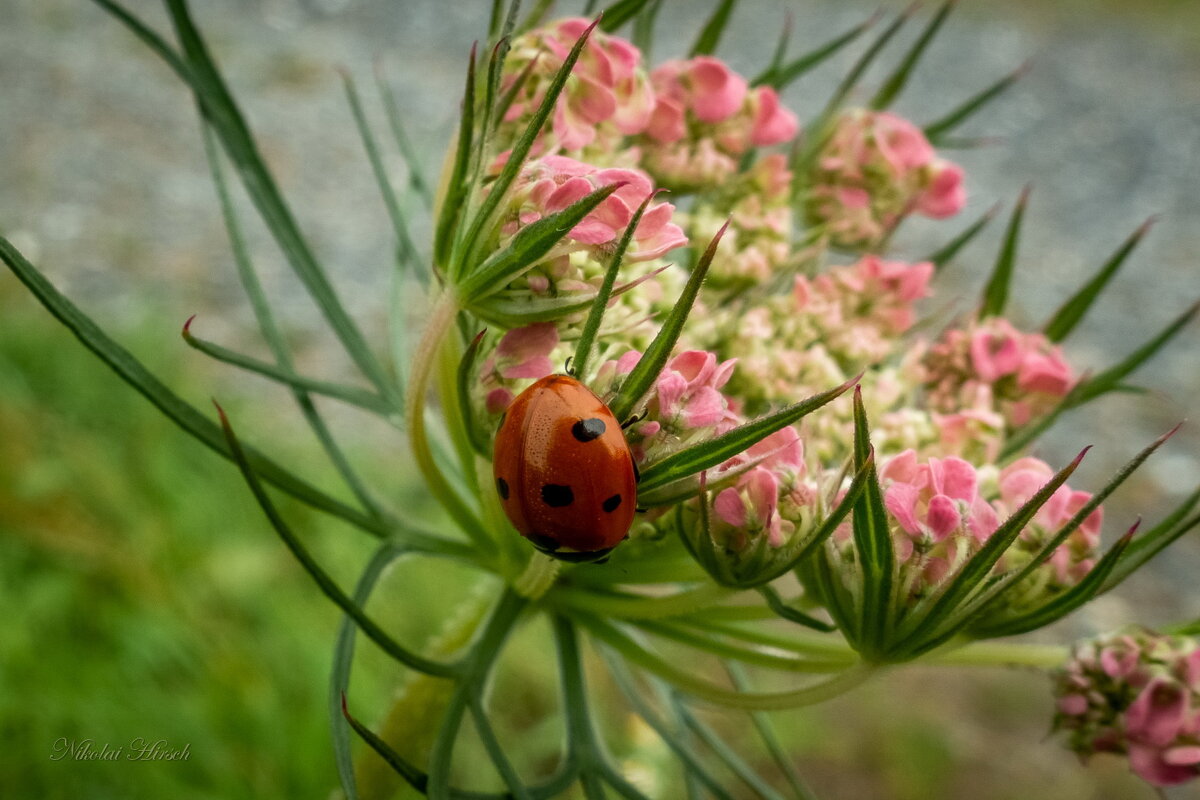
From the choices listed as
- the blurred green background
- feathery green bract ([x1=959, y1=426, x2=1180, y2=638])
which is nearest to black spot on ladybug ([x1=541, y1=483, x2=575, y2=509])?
feathery green bract ([x1=959, y1=426, x2=1180, y2=638])

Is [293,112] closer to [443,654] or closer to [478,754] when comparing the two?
[478,754]

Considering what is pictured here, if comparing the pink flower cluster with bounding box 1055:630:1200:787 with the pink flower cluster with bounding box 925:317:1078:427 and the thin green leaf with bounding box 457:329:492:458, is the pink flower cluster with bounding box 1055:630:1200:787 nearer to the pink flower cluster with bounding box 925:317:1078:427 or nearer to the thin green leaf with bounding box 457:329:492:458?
the pink flower cluster with bounding box 925:317:1078:427

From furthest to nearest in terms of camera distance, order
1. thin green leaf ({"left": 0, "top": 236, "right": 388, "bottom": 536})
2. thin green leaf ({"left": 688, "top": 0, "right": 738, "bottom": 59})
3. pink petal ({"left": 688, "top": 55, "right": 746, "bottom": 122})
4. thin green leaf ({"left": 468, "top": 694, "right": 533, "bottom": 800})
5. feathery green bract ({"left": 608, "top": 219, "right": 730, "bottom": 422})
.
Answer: thin green leaf ({"left": 688, "top": 0, "right": 738, "bottom": 59}) → pink petal ({"left": 688, "top": 55, "right": 746, "bottom": 122}) → thin green leaf ({"left": 468, "top": 694, "right": 533, "bottom": 800}) → thin green leaf ({"left": 0, "top": 236, "right": 388, "bottom": 536}) → feathery green bract ({"left": 608, "top": 219, "right": 730, "bottom": 422})

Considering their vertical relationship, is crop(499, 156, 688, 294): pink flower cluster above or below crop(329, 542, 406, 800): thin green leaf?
above

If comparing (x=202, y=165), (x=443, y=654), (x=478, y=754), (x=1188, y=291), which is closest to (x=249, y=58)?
(x=202, y=165)

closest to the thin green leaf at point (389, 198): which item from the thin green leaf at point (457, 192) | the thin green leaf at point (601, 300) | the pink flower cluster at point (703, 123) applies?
the pink flower cluster at point (703, 123)

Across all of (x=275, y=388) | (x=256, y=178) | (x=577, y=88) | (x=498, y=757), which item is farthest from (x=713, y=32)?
(x=275, y=388)

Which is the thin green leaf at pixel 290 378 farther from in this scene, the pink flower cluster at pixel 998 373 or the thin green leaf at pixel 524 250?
the pink flower cluster at pixel 998 373
